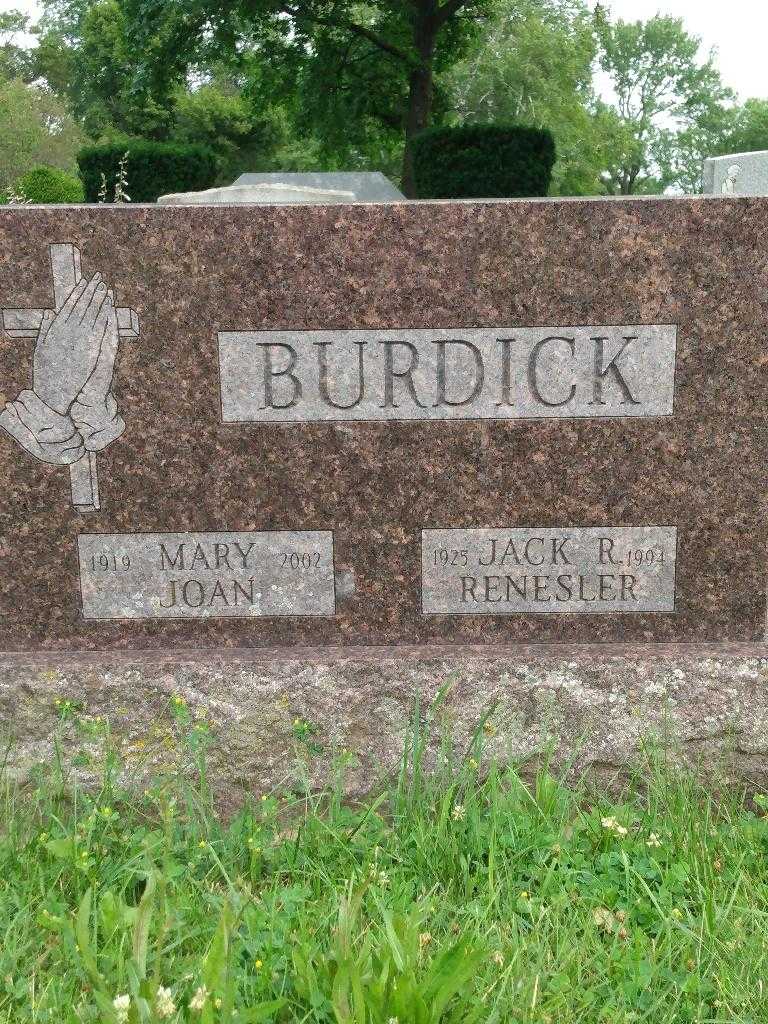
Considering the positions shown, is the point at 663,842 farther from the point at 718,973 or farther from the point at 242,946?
the point at 242,946

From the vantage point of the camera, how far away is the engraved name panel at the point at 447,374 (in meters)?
2.44

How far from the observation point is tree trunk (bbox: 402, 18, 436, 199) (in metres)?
15.9

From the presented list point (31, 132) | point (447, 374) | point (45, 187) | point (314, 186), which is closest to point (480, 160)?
point (314, 186)

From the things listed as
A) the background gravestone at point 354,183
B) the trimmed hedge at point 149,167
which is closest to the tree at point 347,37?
the trimmed hedge at point 149,167

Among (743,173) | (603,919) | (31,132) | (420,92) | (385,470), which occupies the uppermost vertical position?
(31,132)

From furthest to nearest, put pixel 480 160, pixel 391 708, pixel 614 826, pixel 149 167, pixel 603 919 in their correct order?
pixel 149 167
pixel 480 160
pixel 391 708
pixel 614 826
pixel 603 919

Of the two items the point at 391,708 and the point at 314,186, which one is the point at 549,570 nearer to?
the point at 391,708

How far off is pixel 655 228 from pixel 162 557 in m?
1.49

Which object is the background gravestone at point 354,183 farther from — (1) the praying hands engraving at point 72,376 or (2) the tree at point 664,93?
(2) the tree at point 664,93

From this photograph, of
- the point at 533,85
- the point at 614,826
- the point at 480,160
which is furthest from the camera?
the point at 533,85

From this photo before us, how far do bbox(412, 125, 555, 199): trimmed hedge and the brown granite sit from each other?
1285cm

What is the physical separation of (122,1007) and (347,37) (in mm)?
17636

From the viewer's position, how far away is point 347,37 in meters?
16.7

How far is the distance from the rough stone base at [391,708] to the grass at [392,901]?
0.07 meters
